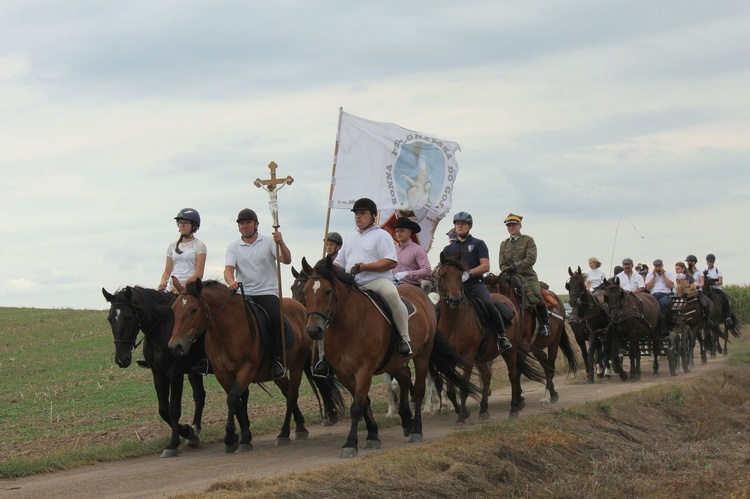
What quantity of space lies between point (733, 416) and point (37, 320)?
3216cm

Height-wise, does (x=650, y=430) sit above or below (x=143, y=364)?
below

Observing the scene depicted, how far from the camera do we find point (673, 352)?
22219 millimetres

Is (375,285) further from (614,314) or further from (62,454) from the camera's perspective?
(614,314)

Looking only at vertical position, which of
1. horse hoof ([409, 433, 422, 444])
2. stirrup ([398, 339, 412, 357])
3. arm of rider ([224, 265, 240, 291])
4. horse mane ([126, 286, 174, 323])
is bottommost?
horse hoof ([409, 433, 422, 444])

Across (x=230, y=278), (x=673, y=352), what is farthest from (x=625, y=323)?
(x=230, y=278)

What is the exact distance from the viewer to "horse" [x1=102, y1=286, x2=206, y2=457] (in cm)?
1212

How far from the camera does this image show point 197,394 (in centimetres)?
1344

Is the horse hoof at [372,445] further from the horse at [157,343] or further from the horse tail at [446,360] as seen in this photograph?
the horse at [157,343]

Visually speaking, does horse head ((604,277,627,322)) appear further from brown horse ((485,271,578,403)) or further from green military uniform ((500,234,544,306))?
green military uniform ((500,234,544,306))

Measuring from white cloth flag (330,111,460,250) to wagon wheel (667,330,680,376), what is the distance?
7.63 metres

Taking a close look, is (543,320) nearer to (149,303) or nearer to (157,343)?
(157,343)

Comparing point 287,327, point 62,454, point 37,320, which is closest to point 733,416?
point 287,327

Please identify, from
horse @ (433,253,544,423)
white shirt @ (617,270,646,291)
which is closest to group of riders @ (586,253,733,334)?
white shirt @ (617,270,646,291)

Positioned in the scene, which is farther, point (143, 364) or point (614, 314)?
point (614, 314)
